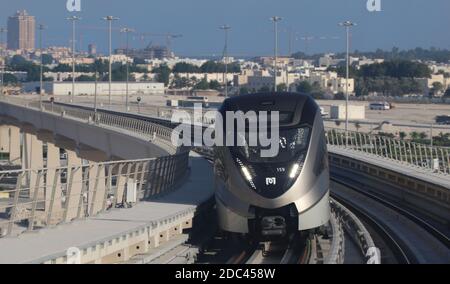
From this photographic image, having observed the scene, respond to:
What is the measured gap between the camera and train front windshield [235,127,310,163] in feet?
70.8

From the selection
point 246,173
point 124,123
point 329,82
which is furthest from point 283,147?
point 329,82

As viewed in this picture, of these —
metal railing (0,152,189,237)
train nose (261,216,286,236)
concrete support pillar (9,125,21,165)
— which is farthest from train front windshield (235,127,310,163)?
concrete support pillar (9,125,21,165)

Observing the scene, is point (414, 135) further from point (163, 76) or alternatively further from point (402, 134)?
point (163, 76)

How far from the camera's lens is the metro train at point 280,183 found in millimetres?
21312

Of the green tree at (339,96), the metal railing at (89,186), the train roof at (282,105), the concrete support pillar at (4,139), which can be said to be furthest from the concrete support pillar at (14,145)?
the train roof at (282,105)

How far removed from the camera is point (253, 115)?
2256cm

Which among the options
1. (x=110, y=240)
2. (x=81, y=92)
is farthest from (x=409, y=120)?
(x=81, y=92)

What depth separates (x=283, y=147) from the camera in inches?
855

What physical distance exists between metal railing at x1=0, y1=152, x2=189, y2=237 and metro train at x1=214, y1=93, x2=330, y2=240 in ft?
8.98

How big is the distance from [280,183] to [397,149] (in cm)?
2695

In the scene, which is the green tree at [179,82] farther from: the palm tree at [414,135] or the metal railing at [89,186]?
the metal railing at [89,186]

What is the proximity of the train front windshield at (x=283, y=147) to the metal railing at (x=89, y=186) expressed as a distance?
3012mm

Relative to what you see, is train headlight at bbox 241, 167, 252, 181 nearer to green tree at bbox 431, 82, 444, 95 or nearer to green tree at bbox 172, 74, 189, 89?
green tree at bbox 431, 82, 444, 95
